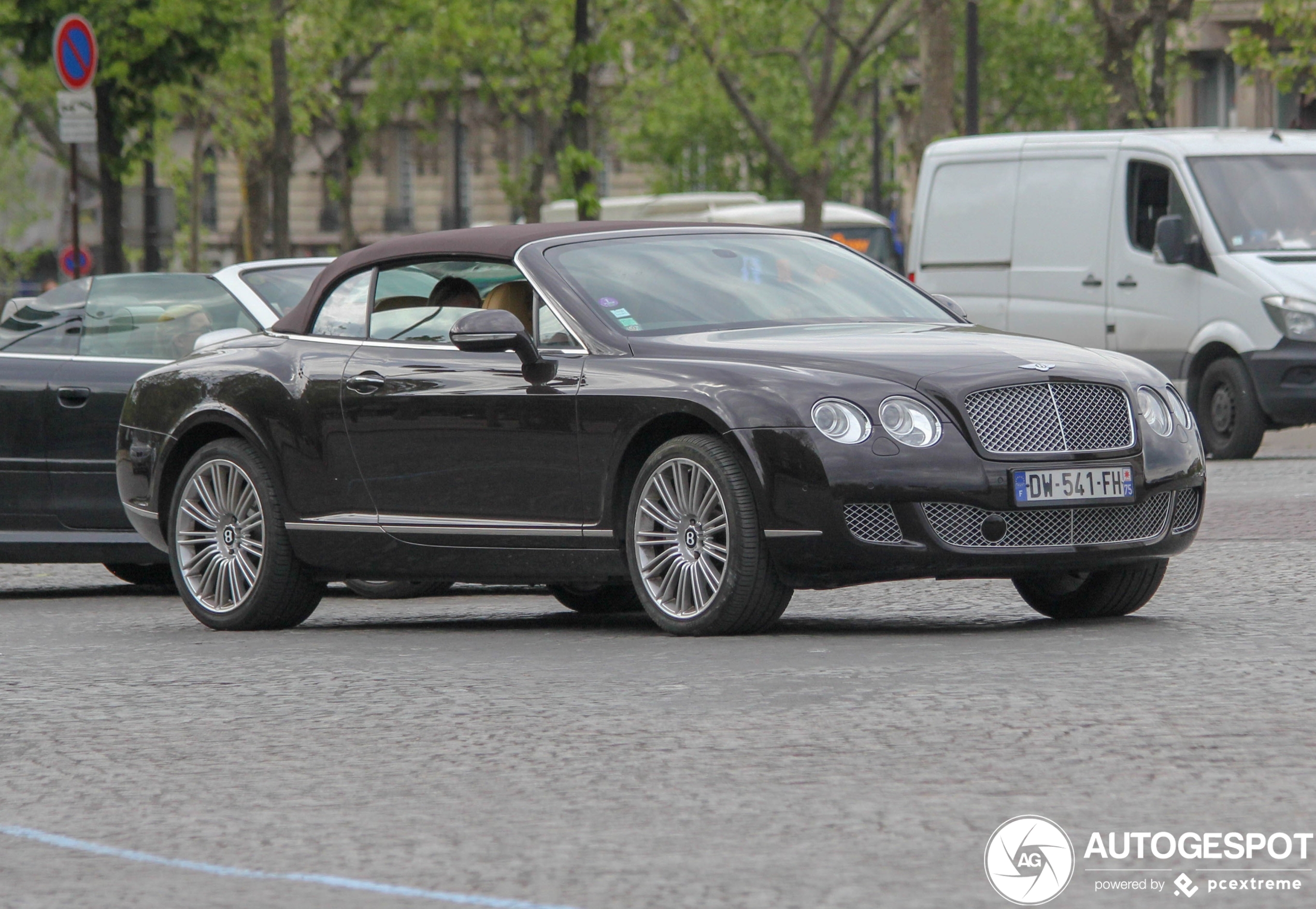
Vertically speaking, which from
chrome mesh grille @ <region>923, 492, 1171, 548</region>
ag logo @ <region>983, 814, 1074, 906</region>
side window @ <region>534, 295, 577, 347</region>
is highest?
side window @ <region>534, 295, 577, 347</region>

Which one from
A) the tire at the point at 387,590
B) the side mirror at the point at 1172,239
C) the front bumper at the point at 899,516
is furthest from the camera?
the side mirror at the point at 1172,239

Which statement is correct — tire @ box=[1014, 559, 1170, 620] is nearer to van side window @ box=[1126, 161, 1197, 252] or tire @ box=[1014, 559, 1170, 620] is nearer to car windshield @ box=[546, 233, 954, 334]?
car windshield @ box=[546, 233, 954, 334]

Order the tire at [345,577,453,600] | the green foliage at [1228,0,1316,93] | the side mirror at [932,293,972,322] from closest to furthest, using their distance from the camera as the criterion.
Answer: the side mirror at [932,293,972,322], the tire at [345,577,453,600], the green foliage at [1228,0,1316,93]

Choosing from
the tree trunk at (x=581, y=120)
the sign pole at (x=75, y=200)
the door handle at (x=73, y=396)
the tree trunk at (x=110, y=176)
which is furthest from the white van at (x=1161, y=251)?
the door handle at (x=73, y=396)

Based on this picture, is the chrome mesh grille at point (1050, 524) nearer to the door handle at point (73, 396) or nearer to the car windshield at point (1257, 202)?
the door handle at point (73, 396)

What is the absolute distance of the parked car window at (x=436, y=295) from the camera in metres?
9.23

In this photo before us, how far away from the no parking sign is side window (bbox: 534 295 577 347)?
13.2 m

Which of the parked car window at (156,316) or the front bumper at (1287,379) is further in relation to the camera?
the front bumper at (1287,379)

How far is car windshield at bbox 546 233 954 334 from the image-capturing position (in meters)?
8.88

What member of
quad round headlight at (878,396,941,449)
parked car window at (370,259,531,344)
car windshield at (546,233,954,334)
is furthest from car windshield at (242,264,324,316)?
quad round headlight at (878,396,941,449)

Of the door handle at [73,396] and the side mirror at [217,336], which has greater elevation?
the side mirror at [217,336]

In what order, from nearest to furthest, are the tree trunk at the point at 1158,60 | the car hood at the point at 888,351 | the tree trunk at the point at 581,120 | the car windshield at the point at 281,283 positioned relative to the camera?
the car hood at the point at 888,351 → the car windshield at the point at 281,283 → the tree trunk at the point at 581,120 → the tree trunk at the point at 1158,60

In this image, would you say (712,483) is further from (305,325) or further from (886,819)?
(886,819)

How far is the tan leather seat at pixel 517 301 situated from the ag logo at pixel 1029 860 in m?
4.30
